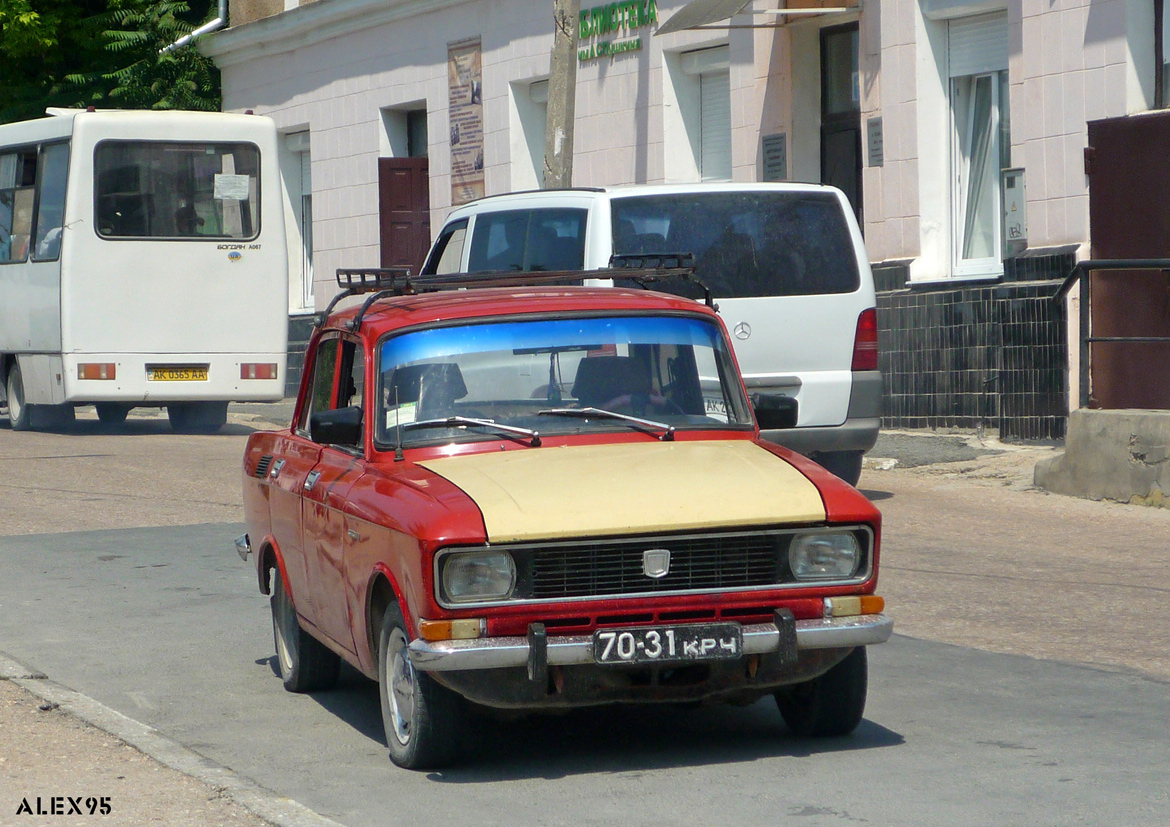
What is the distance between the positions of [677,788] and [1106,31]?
1188cm

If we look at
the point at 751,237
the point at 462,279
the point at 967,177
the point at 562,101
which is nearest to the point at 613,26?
the point at 562,101

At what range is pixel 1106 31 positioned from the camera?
617 inches

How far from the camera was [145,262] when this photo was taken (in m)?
19.8

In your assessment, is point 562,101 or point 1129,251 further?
point 562,101

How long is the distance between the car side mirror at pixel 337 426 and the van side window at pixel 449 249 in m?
6.75

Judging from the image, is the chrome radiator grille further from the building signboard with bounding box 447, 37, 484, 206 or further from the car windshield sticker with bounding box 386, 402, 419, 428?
the building signboard with bounding box 447, 37, 484, 206

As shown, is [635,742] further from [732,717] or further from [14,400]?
[14,400]

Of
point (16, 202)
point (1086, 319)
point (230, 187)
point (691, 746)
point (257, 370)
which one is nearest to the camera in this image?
point (691, 746)

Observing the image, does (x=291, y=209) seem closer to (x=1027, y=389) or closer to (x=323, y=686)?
(x=1027, y=389)

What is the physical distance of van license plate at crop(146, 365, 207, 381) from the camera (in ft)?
64.6

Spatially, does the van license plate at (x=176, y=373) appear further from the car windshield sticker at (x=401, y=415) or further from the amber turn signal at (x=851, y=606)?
the amber turn signal at (x=851, y=606)

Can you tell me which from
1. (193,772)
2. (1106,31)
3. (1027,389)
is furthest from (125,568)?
(1106,31)

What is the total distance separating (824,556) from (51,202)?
52.2 feet

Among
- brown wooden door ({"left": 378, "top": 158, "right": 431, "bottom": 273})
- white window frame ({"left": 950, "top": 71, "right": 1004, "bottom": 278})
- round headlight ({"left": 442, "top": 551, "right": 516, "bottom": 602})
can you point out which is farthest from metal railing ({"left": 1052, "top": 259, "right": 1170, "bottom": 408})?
brown wooden door ({"left": 378, "top": 158, "right": 431, "bottom": 273})
